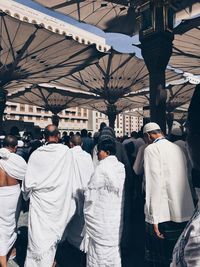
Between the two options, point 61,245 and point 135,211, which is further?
point 135,211

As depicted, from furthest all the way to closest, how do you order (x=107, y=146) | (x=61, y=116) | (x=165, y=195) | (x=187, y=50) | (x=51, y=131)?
(x=61, y=116)
(x=187, y=50)
(x=51, y=131)
(x=107, y=146)
(x=165, y=195)

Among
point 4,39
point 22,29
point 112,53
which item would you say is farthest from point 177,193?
point 112,53

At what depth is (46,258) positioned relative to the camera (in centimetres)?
424

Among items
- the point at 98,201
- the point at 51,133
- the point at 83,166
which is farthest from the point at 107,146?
the point at 83,166

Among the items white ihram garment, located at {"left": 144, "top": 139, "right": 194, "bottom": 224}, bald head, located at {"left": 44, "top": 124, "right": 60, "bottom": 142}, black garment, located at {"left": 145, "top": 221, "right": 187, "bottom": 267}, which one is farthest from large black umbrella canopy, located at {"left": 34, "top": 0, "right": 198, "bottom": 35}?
black garment, located at {"left": 145, "top": 221, "right": 187, "bottom": 267}

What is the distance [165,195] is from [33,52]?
480 inches

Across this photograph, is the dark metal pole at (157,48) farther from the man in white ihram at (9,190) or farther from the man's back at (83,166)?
the man in white ihram at (9,190)

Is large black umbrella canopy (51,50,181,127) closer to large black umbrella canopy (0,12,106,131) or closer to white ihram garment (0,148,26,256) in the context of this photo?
large black umbrella canopy (0,12,106,131)

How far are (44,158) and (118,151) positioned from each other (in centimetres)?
124

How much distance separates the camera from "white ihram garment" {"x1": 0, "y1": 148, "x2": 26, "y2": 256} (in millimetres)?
4703

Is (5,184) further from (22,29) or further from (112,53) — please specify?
(112,53)

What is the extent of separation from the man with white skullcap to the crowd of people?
1 centimetres

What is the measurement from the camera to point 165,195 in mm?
3623

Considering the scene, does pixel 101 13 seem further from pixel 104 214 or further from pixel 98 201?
pixel 104 214
